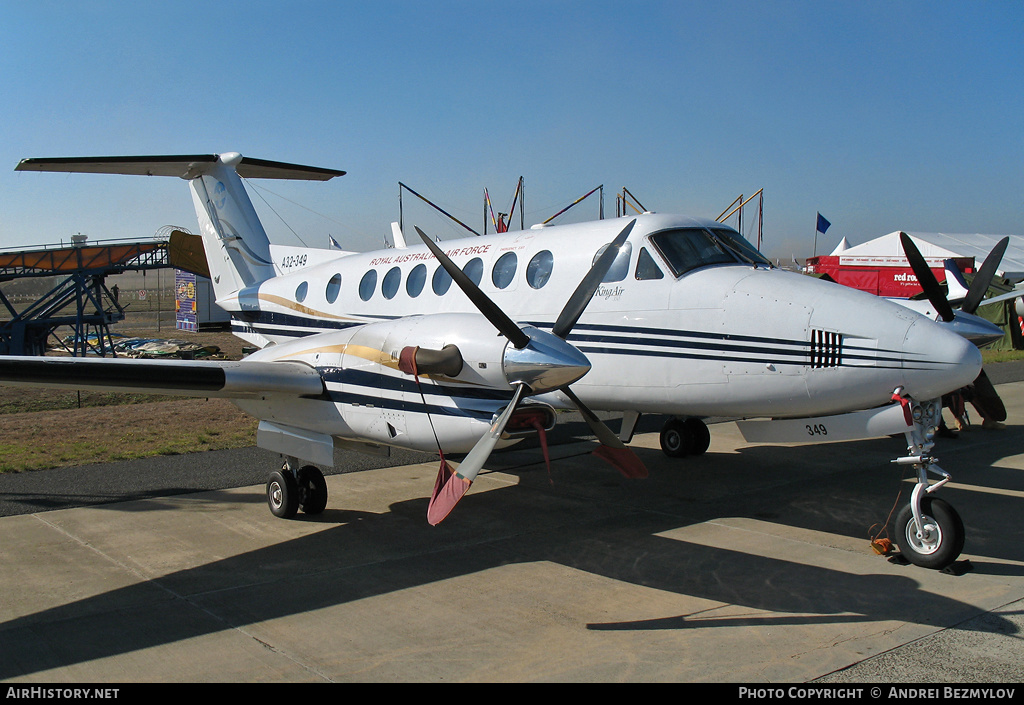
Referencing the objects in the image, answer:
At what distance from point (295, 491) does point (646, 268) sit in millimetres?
4342

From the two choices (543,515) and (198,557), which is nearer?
(198,557)

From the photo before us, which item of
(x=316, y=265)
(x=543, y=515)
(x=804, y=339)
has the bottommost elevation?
(x=543, y=515)

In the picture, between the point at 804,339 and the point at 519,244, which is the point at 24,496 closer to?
the point at 519,244

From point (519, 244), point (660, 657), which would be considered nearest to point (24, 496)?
point (519, 244)

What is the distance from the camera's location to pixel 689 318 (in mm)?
6938

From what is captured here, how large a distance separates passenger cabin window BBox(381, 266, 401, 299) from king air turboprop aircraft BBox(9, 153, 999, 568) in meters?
0.41

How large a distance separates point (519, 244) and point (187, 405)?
36.0ft

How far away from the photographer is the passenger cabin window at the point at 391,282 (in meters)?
9.41

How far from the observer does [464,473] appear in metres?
5.69

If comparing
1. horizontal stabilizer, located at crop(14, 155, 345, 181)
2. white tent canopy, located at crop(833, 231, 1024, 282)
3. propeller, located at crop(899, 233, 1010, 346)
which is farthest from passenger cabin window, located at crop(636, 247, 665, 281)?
white tent canopy, located at crop(833, 231, 1024, 282)

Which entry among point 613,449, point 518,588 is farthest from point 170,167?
point 518,588

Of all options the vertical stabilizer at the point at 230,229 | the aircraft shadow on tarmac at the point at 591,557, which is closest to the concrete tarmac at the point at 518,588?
the aircraft shadow on tarmac at the point at 591,557

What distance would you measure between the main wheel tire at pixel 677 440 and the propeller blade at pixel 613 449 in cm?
437

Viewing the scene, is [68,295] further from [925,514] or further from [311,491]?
[925,514]
